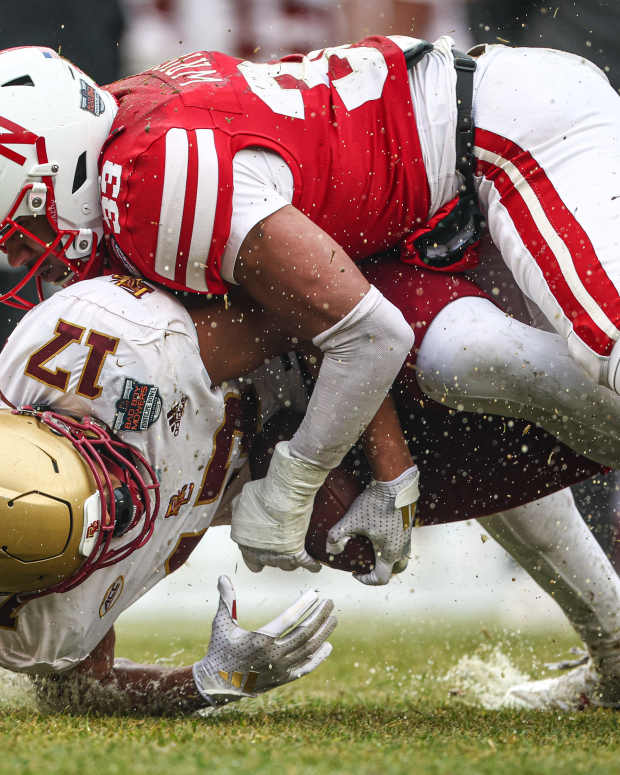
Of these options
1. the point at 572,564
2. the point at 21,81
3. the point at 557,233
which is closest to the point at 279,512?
the point at 557,233

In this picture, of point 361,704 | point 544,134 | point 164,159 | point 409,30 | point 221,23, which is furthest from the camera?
point 221,23

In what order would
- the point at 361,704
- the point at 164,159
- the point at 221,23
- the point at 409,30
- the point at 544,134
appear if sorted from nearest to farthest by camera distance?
the point at 164,159 < the point at 544,134 < the point at 361,704 < the point at 409,30 < the point at 221,23

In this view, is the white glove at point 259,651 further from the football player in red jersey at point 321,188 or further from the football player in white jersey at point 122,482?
the football player in red jersey at point 321,188

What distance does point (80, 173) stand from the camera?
2.15m

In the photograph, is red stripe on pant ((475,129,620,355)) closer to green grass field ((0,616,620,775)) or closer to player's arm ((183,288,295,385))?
A: player's arm ((183,288,295,385))

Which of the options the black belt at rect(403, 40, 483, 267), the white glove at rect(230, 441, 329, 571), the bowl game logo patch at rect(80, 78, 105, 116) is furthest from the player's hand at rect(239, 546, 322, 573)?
the bowl game logo patch at rect(80, 78, 105, 116)

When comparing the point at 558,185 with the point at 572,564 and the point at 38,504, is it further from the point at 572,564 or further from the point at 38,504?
the point at 38,504

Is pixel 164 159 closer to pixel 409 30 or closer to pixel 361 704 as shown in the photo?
pixel 361 704

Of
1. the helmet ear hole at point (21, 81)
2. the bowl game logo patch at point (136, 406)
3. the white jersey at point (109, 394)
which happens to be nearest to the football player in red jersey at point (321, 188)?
the helmet ear hole at point (21, 81)

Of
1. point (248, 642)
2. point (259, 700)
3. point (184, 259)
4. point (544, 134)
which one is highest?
point (544, 134)

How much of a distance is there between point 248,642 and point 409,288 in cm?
85

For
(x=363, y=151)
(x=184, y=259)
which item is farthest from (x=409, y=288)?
(x=184, y=259)

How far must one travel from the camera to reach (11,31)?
15.0ft

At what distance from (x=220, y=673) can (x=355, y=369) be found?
28.9 inches
